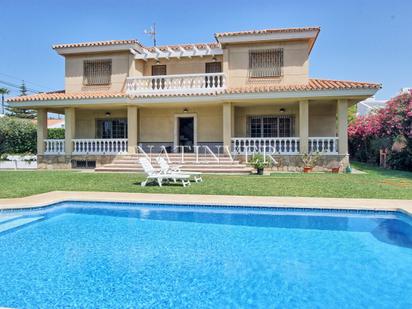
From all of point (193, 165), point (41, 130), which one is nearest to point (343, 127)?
point (193, 165)

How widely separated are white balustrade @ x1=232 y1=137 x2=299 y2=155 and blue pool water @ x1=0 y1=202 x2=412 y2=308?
10182mm

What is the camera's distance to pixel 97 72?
22.7m

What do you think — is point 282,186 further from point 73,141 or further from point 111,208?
point 73,141

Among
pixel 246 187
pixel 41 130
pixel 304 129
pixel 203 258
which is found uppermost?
pixel 41 130

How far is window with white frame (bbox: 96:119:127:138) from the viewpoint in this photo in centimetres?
2355

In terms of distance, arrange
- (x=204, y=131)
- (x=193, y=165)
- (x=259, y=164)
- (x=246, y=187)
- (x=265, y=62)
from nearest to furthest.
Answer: (x=246, y=187) → (x=259, y=164) → (x=193, y=165) → (x=265, y=62) → (x=204, y=131)

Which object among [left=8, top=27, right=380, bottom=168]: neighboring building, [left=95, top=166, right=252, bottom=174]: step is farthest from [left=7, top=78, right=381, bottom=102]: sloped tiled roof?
[left=95, top=166, right=252, bottom=174]: step

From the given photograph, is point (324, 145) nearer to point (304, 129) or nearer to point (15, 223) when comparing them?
point (304, 129)

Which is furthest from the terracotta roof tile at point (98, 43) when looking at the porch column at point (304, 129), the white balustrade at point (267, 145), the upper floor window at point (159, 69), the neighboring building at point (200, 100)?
the porch column at point (304, 129)

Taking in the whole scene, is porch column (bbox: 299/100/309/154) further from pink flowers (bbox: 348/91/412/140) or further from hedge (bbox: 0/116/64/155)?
hedge (bbox: 0/116/64/155)

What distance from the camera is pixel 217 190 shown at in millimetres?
11484

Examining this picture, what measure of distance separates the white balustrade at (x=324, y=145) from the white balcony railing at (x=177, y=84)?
638 centimetres

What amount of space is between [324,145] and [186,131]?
30.3ft

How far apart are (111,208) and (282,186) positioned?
6387mm
